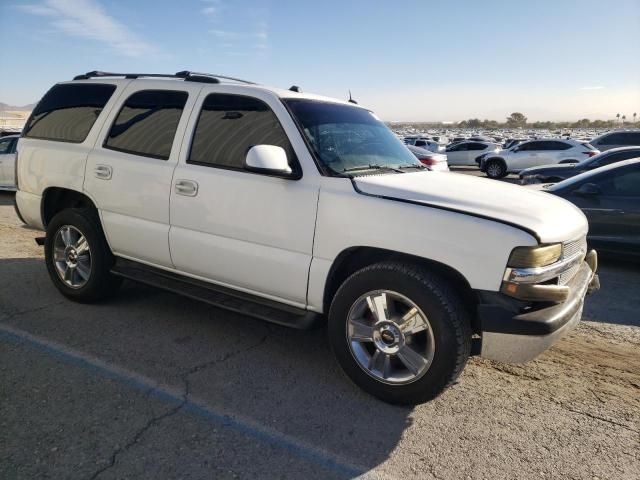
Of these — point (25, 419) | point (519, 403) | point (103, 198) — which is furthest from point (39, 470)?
point (519, 403)

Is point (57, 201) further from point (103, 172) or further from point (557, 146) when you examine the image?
point (557, 146)

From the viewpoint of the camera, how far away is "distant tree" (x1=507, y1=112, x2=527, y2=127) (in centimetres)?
14162

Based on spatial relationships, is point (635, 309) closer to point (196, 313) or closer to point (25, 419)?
point (196, 313)

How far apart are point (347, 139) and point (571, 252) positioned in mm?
1758

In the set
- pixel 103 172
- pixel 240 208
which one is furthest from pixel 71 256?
pixel 240 208

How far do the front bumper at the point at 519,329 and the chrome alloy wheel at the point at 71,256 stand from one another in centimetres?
350

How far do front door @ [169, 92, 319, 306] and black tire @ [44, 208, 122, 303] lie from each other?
0.89m

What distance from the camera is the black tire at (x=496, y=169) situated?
21.7m

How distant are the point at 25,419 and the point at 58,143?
9.21 feet

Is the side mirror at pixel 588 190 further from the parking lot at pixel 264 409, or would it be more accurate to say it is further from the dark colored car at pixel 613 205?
the parking lot at pixel 264 409

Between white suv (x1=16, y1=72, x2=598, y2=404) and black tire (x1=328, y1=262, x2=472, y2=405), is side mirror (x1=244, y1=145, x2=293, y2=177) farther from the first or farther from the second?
black tire (x1=328, y1=262, x2=472, y2=405)

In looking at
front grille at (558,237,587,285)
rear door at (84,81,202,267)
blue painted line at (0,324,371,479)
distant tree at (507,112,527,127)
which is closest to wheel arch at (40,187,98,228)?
rear door at (84,81,202,267)

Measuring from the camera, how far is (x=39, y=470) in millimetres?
2438

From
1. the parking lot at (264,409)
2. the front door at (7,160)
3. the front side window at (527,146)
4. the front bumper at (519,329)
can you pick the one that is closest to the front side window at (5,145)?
the front door at (7,160)
